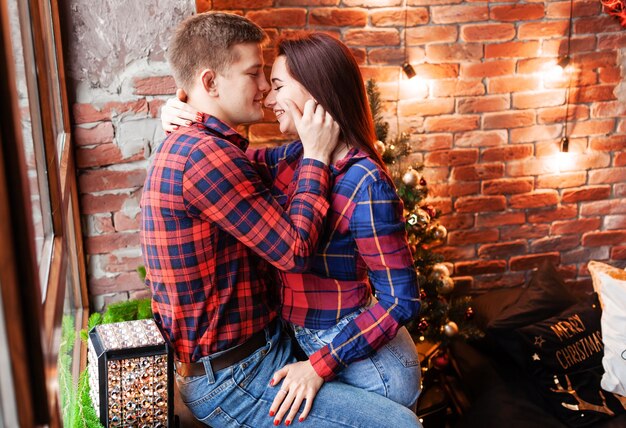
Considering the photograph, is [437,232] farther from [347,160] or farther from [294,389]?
[294,389]

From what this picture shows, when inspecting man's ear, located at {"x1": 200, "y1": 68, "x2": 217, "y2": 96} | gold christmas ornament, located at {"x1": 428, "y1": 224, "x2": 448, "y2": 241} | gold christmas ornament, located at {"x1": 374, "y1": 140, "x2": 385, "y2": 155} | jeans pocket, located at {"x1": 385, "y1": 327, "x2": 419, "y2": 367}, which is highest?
man's ear, located at {"x1": 200, "y1": 68, "x2": 217, "y2": 96}

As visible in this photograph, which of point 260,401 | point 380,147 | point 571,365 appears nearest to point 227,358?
point 260,401

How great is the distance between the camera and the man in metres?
1.48

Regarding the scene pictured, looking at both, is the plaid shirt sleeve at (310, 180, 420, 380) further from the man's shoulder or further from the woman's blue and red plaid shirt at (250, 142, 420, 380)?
the man's shoulder

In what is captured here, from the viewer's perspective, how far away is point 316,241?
5.07ft

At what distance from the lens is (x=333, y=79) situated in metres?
1.68

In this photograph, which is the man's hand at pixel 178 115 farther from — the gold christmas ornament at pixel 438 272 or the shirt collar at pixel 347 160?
the gold christmas ornament at pixel 438 272

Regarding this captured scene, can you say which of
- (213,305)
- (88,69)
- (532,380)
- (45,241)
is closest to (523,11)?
(532,380)

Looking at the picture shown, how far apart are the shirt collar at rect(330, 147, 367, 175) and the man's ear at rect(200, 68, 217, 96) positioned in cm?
36

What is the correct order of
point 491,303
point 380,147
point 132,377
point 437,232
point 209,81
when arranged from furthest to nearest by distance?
1. point 491,303
2. point 437,232
3. point 380,147
4. point 209,81
5. point 132,377

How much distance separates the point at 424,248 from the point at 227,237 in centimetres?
138

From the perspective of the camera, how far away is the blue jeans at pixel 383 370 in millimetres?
1646

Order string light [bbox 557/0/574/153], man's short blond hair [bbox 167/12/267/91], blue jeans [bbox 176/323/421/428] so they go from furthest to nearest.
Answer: string light [bbox 557/0/574/153] → man's short blond hair [bbox 167/12/267/91] → blue jeans [bbox 176/323/421/428]

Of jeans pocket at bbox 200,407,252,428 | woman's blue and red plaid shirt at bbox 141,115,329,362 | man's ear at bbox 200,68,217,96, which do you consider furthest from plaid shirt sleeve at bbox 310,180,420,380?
man's ear at bbox 200,68,217,96
